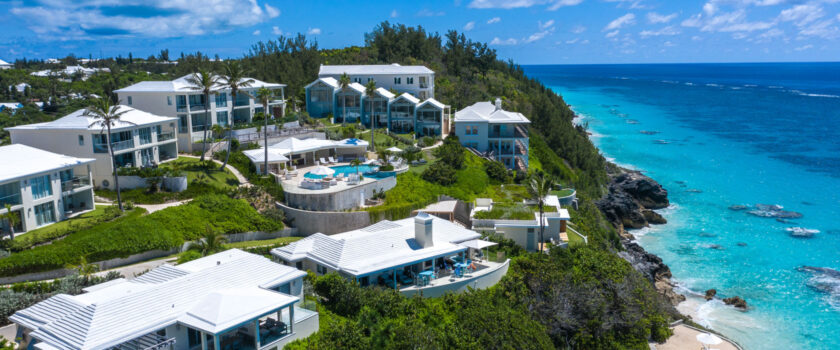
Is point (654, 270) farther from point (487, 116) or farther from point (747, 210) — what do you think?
point (747, 210)

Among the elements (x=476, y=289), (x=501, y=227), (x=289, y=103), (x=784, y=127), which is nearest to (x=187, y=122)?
(x=289, y=103)

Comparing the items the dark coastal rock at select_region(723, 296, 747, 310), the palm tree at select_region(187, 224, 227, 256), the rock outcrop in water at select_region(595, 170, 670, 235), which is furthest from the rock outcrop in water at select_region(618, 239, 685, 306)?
the palm tree at select_region(187, 224, 227, 256)

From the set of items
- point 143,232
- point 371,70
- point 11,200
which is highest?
point 371,70

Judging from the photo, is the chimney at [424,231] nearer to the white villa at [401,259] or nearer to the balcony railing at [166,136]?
the white villa at [401,259]

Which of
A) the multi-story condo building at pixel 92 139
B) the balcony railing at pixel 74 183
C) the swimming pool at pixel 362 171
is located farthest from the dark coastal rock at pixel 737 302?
the balcony railing at pixel 74 183

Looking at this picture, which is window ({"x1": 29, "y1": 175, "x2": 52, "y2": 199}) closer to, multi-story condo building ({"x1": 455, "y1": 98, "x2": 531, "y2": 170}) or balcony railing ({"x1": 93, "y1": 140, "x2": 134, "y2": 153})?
balcony railing ({"x1": 93, "y1": 140, "x2": 134, "y2": 153})

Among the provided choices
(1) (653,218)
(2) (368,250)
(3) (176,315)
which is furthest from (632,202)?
(3) (176,315)
